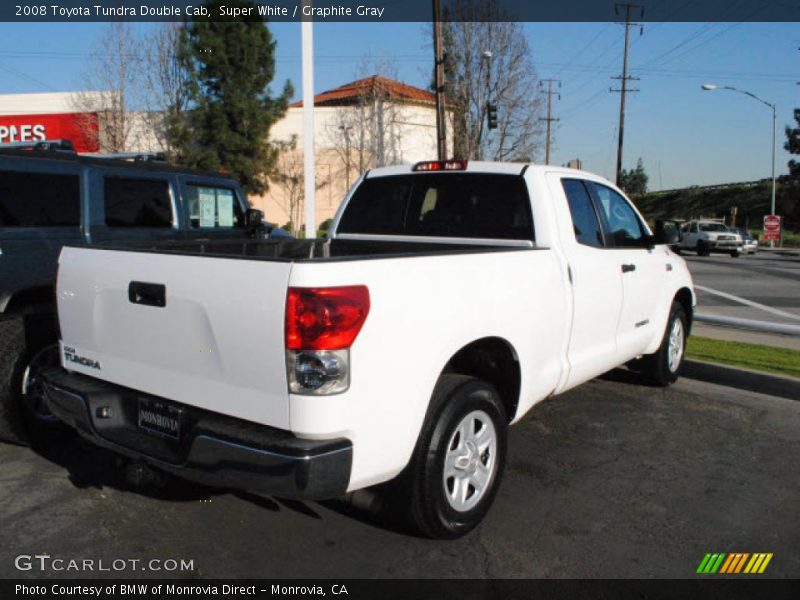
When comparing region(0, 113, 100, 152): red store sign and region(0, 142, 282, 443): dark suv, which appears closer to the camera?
region(0, 142, 282, 443): dark suv

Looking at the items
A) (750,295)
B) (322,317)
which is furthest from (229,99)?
(322,317)

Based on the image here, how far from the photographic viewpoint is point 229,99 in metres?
28.8

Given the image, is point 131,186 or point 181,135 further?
point 181,135

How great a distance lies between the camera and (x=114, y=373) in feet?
10.9

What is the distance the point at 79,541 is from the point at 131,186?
135 inches

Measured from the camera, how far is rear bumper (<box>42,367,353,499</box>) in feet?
8.57

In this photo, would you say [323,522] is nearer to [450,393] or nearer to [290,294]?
[450,393]

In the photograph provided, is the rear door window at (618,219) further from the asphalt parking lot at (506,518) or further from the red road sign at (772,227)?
the red road sign at (772,227)

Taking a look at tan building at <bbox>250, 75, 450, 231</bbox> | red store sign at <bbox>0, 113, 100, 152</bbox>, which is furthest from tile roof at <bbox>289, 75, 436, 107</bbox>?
red store sign at <bbox>0, 113, 100, 152</bbox>

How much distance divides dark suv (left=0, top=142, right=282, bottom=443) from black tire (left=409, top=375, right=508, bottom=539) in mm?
2685

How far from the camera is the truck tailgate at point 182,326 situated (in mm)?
2680

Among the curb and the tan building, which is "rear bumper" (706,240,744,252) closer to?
the tan building
